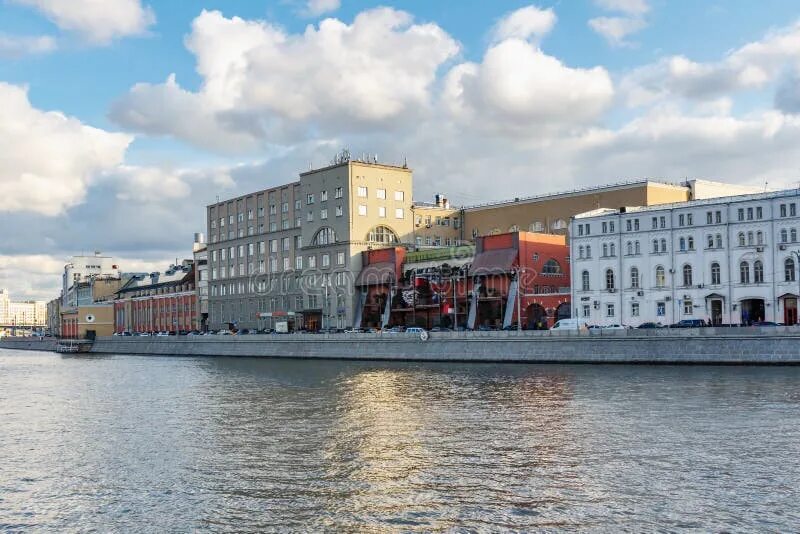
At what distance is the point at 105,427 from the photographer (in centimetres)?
4112

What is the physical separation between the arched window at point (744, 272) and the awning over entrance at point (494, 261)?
25.9 metres

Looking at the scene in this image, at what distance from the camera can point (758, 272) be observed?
77250 mm

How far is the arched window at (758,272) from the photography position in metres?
76.9

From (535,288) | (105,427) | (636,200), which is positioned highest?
(636,200)

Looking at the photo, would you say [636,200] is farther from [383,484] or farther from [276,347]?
[383,484]

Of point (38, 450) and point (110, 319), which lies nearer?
point (38, 450)

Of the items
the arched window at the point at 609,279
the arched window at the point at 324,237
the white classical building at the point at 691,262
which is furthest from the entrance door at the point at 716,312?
the arched window at the point at 324,237

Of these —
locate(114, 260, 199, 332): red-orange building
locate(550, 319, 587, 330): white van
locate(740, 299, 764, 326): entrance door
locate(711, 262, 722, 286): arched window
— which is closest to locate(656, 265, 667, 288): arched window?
locate(711, 262, 722, 286): arched window

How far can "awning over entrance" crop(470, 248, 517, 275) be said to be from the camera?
9731 centimetres

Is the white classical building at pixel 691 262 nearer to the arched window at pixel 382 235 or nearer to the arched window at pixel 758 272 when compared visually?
the arched window at pixel 758 272

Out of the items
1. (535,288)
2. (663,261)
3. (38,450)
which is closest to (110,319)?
(535,288)

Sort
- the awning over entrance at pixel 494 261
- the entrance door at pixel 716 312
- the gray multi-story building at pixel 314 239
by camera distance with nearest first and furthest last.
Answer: the entrance door at pixel 716 312 < the awning over entrance at pixel 494 261 < the gray multi-story building at pixel 314 239

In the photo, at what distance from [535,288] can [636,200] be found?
53.5 feet

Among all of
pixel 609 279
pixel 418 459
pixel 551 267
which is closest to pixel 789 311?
pixel 609 279
